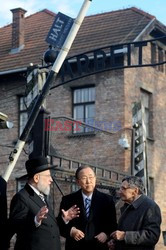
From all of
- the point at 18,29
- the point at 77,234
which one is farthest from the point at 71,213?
the point at 18,29

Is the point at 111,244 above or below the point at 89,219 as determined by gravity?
below

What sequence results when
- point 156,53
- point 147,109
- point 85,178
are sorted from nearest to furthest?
1. point 85,178
2. point 147,109
3. point 156,53

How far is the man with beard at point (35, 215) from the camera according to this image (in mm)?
7770

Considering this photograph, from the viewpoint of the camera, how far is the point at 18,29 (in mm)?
28281

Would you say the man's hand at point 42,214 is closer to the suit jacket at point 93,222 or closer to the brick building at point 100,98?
the suit jacket at point 93,222

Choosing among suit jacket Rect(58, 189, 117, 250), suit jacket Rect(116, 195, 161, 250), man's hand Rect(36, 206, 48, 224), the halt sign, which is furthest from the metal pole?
man's hand Rect(36, 206, 48, 224)

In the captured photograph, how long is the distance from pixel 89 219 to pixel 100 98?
652 inches

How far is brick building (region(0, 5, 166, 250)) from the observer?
80.2 ft

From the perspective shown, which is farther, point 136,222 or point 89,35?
point 89,35

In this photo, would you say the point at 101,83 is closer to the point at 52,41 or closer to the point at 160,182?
the point at 160,182

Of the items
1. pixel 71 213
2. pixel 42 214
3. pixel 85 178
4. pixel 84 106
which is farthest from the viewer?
pixel 84 106

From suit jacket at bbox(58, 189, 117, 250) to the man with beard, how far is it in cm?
42

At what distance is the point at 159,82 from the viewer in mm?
27406

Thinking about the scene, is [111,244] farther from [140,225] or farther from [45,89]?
[45,89]
